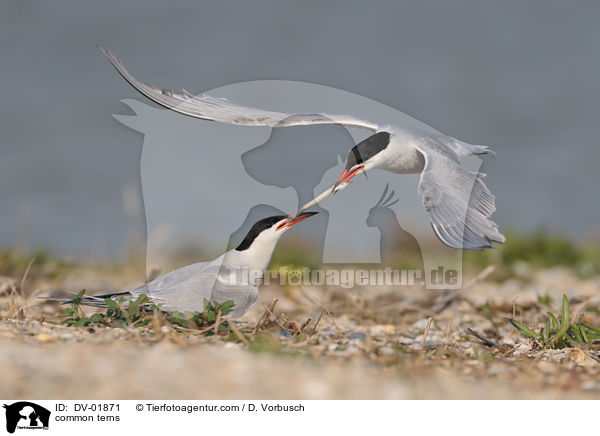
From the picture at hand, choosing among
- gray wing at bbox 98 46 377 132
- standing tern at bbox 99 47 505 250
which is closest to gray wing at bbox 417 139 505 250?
standing tern at bbox 99 47 505 250

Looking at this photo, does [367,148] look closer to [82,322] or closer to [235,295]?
[235,295]

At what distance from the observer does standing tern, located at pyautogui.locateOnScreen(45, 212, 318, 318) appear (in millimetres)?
3137

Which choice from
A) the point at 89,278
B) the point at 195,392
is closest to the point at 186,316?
the point at 195,392

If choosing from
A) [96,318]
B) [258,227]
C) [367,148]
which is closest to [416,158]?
[367,148]

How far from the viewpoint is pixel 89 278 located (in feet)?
17.0

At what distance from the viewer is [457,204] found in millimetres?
2594

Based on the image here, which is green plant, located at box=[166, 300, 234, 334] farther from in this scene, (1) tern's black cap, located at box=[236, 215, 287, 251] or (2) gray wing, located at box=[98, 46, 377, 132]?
(2) gray wing, located at box=[98, 46, 377, 132]

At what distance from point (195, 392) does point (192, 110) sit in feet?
5.13

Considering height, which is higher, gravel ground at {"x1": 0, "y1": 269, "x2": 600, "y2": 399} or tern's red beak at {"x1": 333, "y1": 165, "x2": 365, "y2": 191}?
tern's red beak at {"x1": 333, "y1": 165, "x2": 365, "y2": 191}
